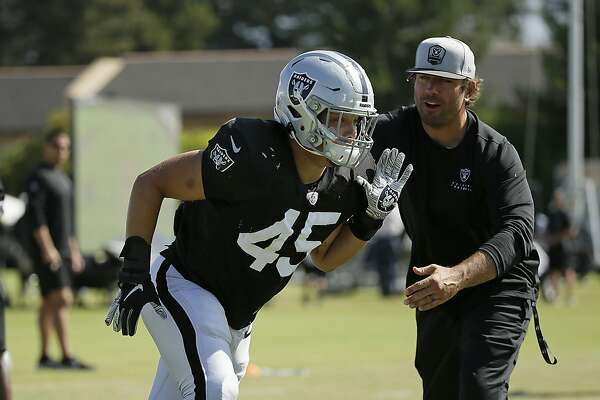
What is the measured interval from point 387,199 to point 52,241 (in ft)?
23.7

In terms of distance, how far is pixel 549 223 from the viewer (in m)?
20.8

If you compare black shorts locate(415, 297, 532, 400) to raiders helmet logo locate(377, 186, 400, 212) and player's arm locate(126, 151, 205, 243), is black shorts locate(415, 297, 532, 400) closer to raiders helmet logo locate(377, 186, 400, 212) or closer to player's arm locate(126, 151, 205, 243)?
raiders helmet logo locate(377, 186, 400, 212)

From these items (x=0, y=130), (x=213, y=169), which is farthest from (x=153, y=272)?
(x=0, y=130)

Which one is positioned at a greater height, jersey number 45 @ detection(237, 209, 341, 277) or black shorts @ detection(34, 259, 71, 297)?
jersey number 45 @ detection(237, 209, 341, 277)

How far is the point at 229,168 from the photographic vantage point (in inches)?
205

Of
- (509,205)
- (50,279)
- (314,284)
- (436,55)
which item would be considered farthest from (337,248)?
(314,284)

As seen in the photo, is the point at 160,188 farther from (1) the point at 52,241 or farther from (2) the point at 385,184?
(1) the point at 52,241

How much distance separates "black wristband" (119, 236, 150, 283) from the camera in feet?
17.4

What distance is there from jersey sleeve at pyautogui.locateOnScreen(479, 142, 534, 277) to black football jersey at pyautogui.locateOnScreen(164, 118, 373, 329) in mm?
673

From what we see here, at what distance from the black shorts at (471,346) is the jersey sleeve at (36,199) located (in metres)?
6.52

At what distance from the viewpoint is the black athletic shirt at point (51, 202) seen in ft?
39.5

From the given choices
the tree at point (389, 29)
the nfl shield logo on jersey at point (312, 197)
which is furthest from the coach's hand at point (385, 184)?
the tree at point (389, 29)

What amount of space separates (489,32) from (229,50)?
26658 mm

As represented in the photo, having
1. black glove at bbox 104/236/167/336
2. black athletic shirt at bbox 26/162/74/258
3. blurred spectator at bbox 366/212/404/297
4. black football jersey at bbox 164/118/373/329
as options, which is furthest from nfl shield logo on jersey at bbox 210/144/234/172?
blurred spectator at bbox 366/212/404/297
